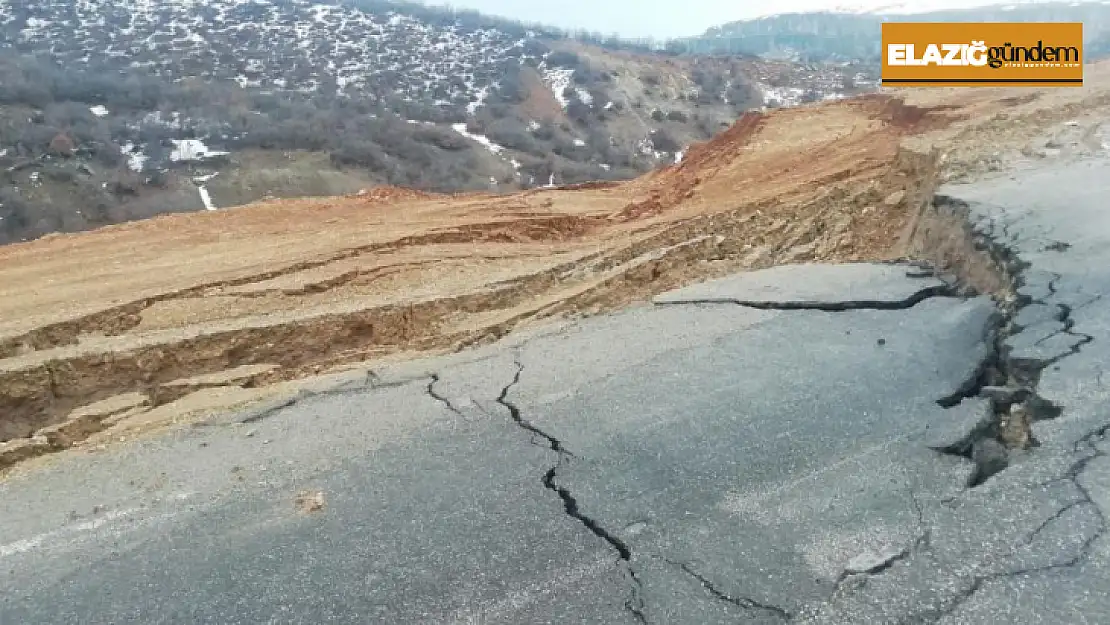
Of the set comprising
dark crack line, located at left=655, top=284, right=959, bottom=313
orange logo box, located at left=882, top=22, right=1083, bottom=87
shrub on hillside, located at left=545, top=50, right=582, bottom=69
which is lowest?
dark crack line, located at left=655, top=284, right=959, bottom=313

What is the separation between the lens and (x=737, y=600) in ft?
9.60

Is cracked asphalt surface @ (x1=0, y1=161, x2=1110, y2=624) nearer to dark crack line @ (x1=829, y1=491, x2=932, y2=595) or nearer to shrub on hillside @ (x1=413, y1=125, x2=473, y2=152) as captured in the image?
dark crack line @ (x1=829, y1=491, x2=932, y2=595)

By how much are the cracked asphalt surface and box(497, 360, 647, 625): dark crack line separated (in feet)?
0.04

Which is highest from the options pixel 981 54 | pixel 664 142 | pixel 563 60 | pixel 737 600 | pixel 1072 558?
pixel 563 60

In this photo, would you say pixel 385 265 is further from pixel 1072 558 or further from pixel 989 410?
pixel 1072 558

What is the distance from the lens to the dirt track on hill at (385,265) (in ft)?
22.3

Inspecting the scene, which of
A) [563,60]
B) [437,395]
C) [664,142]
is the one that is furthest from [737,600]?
[563,60]

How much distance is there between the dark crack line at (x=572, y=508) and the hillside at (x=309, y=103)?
22.1 meters

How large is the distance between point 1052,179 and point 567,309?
4.92 meters

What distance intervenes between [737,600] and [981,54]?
19255 millimetres

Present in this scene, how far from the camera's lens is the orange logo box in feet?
56.4

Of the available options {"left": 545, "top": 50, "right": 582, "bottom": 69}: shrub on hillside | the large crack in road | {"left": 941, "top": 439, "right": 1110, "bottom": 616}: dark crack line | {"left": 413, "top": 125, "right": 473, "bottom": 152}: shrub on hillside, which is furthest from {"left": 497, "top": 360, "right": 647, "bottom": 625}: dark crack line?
{"left": 545, "top": 50, "right": 582, "bottom": 69}: shrub on hillside

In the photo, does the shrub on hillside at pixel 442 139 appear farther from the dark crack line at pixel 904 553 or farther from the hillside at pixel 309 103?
the dark crack line at pixel 904 553

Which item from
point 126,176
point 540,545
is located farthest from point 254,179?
point 540,545
